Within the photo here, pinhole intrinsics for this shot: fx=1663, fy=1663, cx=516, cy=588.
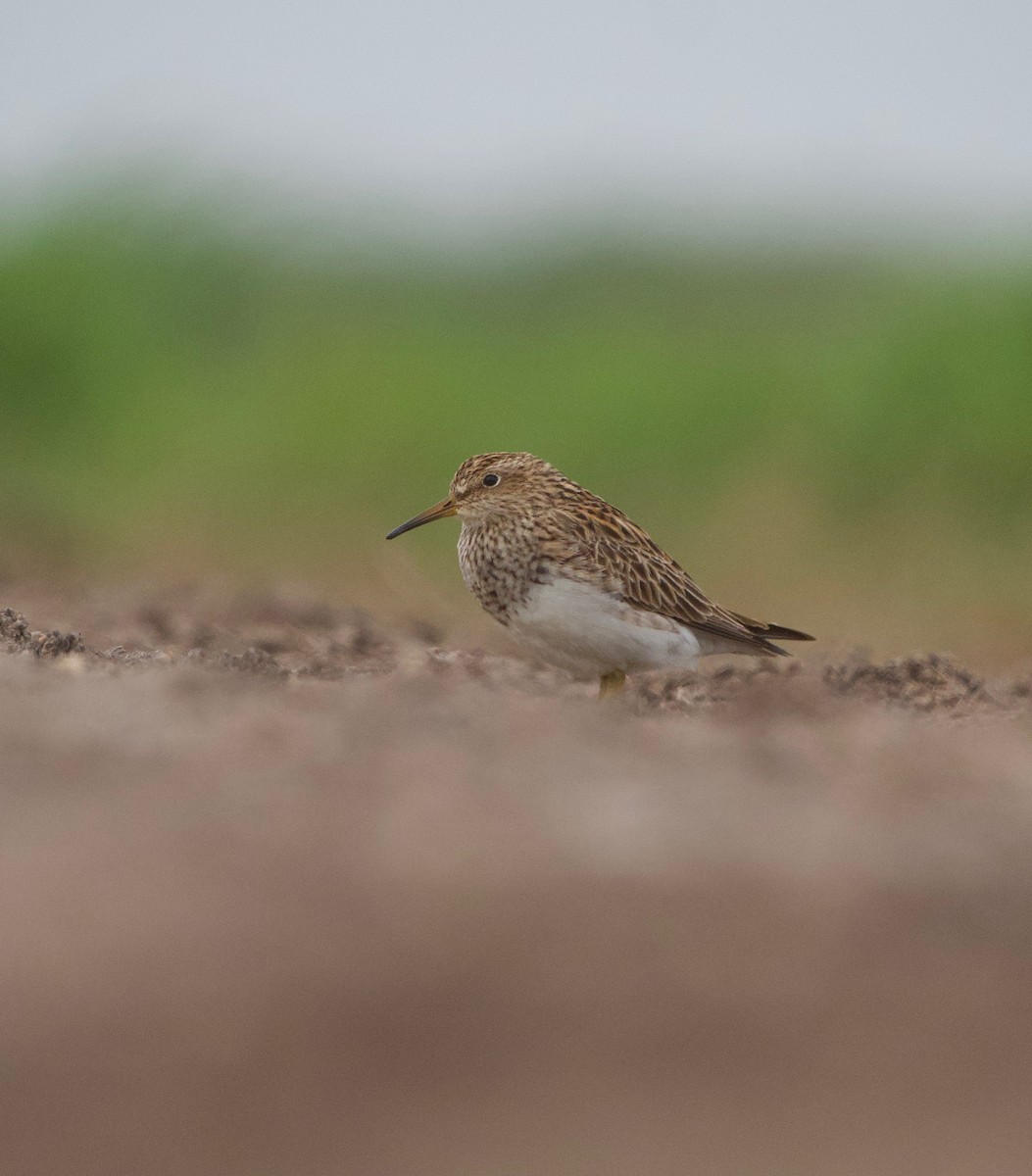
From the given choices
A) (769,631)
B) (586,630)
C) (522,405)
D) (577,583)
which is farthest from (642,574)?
(522,405)

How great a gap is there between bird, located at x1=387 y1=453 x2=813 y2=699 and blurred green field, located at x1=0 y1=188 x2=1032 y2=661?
6344mm

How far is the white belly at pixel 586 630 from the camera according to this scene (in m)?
6.49

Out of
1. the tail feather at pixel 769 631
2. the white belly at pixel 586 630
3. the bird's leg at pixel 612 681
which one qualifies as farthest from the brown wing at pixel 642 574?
the bird's leg at pixel 612 681

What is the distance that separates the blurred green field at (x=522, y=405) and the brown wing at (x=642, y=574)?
6144 mm

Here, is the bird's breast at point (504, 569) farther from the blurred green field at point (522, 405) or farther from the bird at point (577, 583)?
the blurred green field at point (522, 405)

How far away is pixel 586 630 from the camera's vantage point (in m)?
6.48

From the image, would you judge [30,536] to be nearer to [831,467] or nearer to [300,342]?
[300,342]

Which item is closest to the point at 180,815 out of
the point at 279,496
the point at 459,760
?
the point at 459,760

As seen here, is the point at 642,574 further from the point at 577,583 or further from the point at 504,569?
the point at 504,569

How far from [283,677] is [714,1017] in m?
3.32

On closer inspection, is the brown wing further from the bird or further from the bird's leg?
the bird's leg

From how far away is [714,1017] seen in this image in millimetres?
2684

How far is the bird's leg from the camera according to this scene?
674 centimetres

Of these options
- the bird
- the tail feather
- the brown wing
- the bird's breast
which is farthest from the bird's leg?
the tail feather
